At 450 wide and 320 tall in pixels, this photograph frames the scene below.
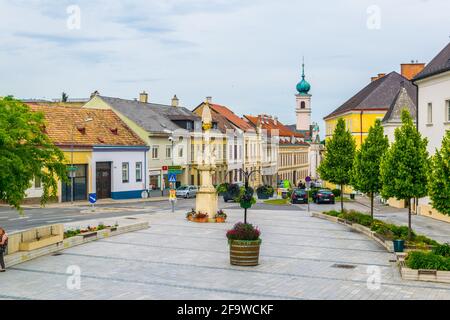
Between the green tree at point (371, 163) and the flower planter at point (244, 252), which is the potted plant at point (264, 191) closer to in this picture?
the green tree at point (371, 163)

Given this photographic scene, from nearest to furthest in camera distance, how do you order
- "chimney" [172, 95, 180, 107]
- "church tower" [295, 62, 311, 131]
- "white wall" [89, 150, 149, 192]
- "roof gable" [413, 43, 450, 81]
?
"roof gable" [413, 43, 450, 81] < "white wall" [89, 150, 149, 192] < "chimney" [172, 95, 180, 107] < "church tower" [295, 62, 311, 131]

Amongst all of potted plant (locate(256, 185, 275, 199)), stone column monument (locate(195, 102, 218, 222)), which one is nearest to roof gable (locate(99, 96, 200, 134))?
potted plant (locate(256, 185, 275, 199))

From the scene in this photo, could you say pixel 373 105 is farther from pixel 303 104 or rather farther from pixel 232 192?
pixel 303 104

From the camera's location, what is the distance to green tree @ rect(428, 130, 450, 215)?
1931 cm

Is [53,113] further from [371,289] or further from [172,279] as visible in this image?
[371,289]

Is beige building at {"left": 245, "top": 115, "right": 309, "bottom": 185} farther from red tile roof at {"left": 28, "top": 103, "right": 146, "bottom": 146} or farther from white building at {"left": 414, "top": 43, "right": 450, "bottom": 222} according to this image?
white building at {"left": 414, "top": 43, "right": 450, "bottom": 222}

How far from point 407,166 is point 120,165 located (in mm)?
34577

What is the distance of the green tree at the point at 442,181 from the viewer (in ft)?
63.4

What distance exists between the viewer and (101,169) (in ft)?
173

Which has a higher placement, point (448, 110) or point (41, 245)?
point (448, 110)

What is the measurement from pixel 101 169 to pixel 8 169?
33.3m

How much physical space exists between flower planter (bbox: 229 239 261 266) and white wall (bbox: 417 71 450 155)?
63.1ft

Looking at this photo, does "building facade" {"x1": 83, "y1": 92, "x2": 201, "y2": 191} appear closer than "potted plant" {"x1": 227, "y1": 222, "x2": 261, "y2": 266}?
No
